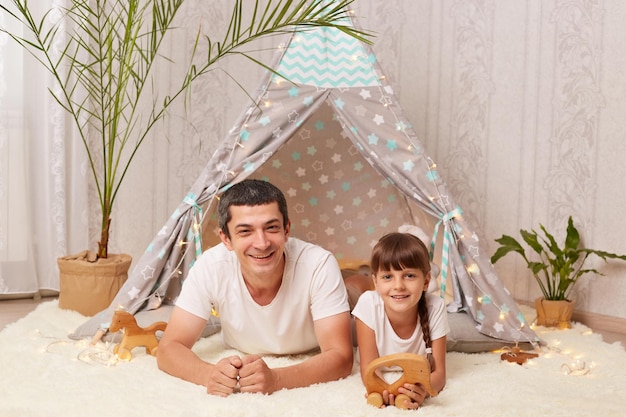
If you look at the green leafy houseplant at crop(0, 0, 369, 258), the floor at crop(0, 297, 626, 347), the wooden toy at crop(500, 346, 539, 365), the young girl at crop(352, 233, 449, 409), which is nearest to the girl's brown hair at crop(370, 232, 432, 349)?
the young girl at crop(352, 233, 449, 409)

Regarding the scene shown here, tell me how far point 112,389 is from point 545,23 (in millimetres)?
2659

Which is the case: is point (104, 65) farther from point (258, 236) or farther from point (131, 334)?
point (258, 236)

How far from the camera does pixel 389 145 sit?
2.93 m

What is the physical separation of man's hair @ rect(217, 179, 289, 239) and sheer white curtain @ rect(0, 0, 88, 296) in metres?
1.74

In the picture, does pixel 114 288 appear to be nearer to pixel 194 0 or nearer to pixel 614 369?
pixel 194 0

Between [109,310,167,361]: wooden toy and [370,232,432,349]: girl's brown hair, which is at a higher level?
[370,232,432,349]: girl's brown hair

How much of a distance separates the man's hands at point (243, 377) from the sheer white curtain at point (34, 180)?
1.94 metres

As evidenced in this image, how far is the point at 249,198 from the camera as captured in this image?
2.32 meters

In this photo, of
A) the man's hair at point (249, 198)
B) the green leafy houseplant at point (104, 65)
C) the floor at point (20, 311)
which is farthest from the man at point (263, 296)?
the floor at point (20, 311)

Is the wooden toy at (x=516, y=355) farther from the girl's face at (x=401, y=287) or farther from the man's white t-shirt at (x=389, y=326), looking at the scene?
the girl's face at (x=401, y=287)

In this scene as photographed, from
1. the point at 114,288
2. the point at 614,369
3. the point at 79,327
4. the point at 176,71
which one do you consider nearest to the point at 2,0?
the point at 176,71

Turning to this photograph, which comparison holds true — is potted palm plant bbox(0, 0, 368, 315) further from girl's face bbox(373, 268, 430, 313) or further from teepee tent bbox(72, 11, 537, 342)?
girl's face bbox(373, 268, 430, 313)

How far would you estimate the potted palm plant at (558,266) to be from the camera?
3395 mm

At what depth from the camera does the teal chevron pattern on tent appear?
9.79ft
